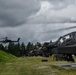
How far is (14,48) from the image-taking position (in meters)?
170

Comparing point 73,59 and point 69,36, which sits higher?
point 69,36

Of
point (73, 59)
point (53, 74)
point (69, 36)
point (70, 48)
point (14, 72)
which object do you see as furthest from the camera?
point (73, 59)

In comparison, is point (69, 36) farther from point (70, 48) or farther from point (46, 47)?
point (46, 47)

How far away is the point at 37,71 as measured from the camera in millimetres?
28797

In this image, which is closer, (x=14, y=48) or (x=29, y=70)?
(x=29, y=70)

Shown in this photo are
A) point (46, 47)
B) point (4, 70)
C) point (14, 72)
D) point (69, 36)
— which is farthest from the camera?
point (46, 47)

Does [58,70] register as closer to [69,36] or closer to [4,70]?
[4,70]

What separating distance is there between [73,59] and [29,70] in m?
20.1

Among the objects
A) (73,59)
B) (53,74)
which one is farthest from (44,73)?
(73,59)

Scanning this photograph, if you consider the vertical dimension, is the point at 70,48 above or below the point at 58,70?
above

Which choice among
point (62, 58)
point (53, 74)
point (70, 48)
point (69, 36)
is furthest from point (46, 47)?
point (53, 74)

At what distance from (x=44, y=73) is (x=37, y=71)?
1.28m

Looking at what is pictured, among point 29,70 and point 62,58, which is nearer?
point 29,70

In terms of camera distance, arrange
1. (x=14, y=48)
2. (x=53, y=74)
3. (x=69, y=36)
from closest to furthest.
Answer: (x=53, y=74) < (x=69, y=36) < (x=14, y=48)
